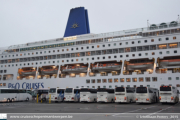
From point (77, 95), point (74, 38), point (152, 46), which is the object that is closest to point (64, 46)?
point (74, 38)

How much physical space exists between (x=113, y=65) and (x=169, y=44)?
10.2m

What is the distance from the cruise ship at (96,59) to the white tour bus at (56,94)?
682cm

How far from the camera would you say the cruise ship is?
30.4 m

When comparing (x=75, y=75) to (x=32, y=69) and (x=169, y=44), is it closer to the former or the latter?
(x=32, y=69)

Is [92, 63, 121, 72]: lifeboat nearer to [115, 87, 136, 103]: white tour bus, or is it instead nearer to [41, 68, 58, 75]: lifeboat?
[41, 68, 58, 75]: lifeboat

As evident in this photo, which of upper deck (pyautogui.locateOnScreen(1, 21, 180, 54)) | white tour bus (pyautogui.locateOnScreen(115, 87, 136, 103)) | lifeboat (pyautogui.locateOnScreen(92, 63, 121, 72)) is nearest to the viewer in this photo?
white tour bus (pyautogui.locateOnScreen(115, 87, 136, 103))

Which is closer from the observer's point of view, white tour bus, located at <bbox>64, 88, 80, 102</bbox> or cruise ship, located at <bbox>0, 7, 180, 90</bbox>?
white tour bus, located at <bbox>64, 88, 80, 102</bbox>

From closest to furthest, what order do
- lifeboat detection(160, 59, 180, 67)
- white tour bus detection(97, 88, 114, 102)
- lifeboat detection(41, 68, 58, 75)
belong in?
white tour bus detection(97, 88, 114, 102), lifeboat detection(160, 59, 180, 67), lifeboat detection(41, 68, 58, 75)

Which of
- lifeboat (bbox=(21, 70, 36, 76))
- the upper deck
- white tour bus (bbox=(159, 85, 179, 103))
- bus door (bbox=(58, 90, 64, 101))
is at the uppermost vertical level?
the upper deck

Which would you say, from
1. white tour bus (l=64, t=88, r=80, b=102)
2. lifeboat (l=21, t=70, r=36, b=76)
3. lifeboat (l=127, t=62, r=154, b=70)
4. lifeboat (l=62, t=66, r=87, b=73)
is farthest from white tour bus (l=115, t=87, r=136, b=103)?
lifeboat (l=21, t=70, r=36, b=76)

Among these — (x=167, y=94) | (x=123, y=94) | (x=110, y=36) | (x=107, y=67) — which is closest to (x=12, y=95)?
(x=107, y=67)

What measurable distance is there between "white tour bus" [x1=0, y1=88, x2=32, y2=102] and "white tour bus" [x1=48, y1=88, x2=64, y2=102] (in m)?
6.33

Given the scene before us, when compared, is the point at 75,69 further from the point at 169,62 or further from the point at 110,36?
the point at 169,62

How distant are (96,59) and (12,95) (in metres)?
16.1
